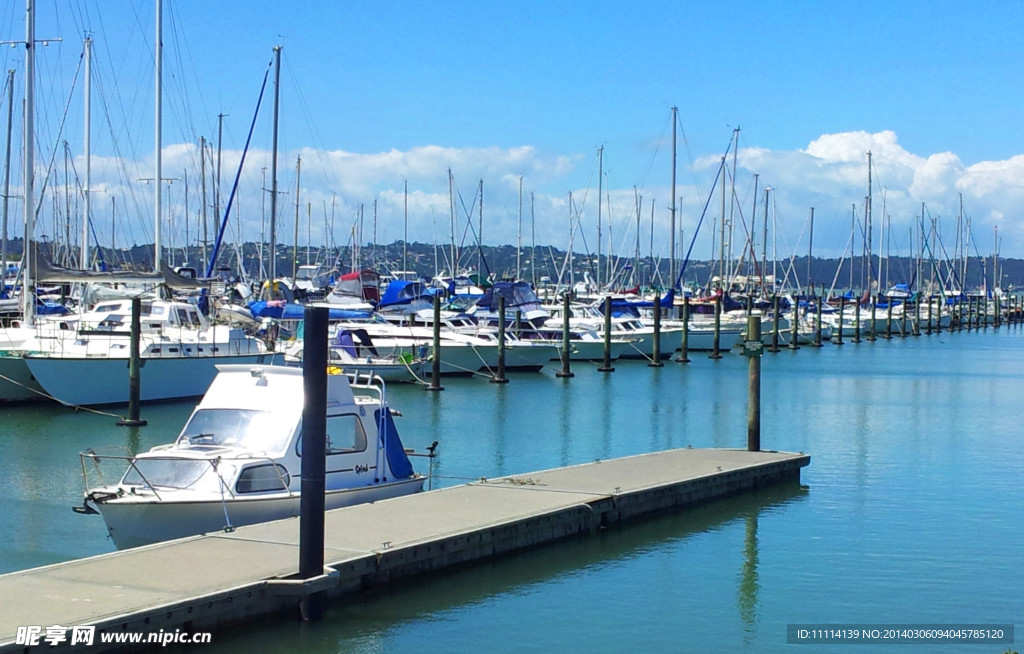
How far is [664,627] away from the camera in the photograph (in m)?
16.0

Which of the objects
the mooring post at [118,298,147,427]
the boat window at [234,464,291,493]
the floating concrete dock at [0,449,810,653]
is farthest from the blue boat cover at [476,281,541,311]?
the boat window at [234,464,291,493]

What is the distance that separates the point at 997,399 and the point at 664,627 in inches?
1487

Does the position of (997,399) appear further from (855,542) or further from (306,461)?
(306,461)

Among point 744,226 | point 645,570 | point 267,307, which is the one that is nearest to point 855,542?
point 645,570

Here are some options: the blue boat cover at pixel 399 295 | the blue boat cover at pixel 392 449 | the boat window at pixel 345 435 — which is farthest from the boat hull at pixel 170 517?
the blue boat cover at pixel 399 295

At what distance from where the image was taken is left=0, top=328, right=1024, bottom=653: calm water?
15.6 meters

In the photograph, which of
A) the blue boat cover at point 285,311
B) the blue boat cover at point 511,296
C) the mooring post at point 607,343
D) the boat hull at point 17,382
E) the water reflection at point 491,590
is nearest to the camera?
the water reflection at point 491,590

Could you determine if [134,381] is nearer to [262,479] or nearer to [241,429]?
[241,429]

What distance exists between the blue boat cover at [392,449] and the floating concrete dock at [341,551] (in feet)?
2.39

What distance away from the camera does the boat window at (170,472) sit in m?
17.7

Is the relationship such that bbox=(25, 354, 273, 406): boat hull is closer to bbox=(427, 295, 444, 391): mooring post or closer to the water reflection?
bbox=(427, 295, 444, 391): mooring post

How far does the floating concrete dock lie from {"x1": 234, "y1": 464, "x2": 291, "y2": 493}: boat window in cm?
90

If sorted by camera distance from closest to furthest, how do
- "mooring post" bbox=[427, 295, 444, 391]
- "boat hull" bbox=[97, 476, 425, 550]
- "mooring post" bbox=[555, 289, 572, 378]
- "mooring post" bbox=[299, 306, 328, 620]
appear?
"mooring post" bbox=[299, 306, 328, 620]
"boat hull" bbox=[97, 476, 425, 550]
"mooring post" bbox=[427, 295, 444, 391]
"mooring post" bbox=[555, 289, 572, 378]

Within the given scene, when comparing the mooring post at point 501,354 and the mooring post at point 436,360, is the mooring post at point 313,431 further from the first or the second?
the mooring post at point 501,354
